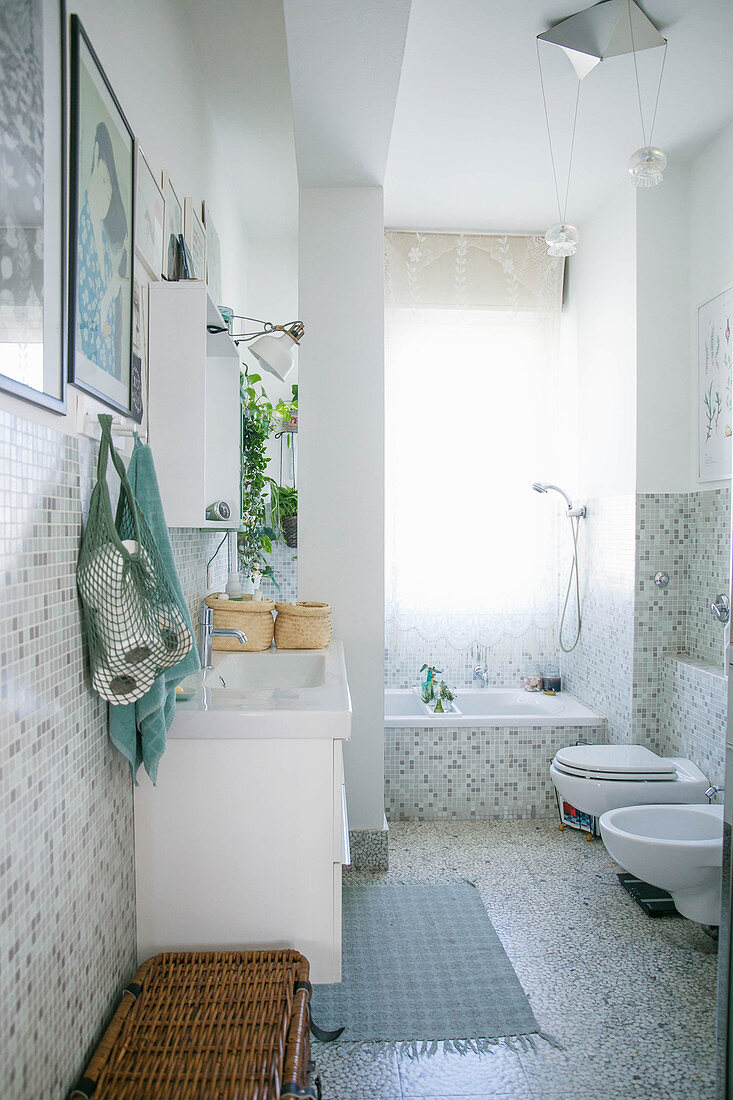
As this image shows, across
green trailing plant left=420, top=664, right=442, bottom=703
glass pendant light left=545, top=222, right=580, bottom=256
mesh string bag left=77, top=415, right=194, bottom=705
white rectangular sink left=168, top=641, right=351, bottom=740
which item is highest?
glass pendant light left=545, top=222, right=580, bottom=256

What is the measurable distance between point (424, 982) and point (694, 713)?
1.56 metres

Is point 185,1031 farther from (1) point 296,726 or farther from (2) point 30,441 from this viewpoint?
(2) point 30,441

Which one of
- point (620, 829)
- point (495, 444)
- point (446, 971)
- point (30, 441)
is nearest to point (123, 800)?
point (30, 441)

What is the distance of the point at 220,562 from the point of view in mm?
3055

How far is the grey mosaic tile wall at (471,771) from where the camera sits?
3359mm

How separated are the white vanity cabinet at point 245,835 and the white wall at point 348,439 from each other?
1298 mm

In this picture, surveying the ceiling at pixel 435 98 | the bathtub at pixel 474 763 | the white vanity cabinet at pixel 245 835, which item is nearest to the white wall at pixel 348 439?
the ceiling at pixel 435 98

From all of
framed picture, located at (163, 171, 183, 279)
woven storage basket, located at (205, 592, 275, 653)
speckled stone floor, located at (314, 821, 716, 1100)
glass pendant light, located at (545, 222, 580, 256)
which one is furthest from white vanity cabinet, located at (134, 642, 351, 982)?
glass pendant light, located at (545, 222, 580, 256)

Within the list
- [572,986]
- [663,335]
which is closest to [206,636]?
[572,986]

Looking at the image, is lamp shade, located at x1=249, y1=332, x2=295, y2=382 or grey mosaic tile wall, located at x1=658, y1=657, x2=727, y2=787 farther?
grey mosaic tile wall, located at x1=658, y1=657, x2=727, y2=787

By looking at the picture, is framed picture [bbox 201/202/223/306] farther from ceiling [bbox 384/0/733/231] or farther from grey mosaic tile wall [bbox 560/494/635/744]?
grey mosaic tile wall [bbox 560/494/635/744]

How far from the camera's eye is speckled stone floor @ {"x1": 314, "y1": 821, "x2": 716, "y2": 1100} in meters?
1.69

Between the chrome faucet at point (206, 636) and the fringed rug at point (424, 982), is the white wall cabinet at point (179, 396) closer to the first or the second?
the chrome faucet at point (206, 636)

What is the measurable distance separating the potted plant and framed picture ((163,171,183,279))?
1.57 metres
